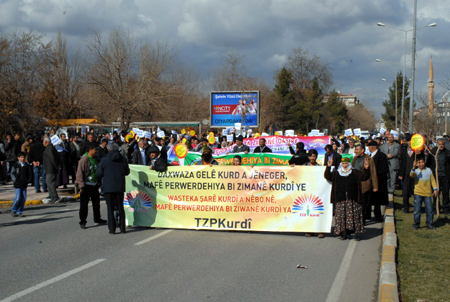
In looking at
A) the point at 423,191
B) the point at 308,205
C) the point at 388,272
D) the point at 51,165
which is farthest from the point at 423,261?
the point at 51,165

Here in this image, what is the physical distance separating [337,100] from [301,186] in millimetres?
94689

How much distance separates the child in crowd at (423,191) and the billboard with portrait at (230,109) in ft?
95.4

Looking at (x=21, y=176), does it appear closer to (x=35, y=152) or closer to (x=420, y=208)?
(x=35, y=152)

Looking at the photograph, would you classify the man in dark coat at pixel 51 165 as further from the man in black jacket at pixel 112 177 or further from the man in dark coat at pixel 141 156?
the man in black jacket at pixel 112 177

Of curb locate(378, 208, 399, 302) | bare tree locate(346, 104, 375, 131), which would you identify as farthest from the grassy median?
bare tree locate(346, 104, 375, 131)

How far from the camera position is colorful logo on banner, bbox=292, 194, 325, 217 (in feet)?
31.7

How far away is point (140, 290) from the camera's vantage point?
622cm

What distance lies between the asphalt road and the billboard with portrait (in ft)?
96.0

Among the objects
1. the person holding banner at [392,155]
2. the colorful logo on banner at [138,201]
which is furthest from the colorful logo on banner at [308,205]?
the person holding banner at [392,155]

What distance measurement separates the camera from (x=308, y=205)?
9719 mm

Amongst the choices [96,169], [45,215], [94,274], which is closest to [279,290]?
[94,274]

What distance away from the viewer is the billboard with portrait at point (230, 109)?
39594mm

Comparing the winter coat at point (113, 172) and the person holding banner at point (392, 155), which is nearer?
the winter coat at point (113, 172)

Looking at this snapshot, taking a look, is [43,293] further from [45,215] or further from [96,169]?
[45,215]
